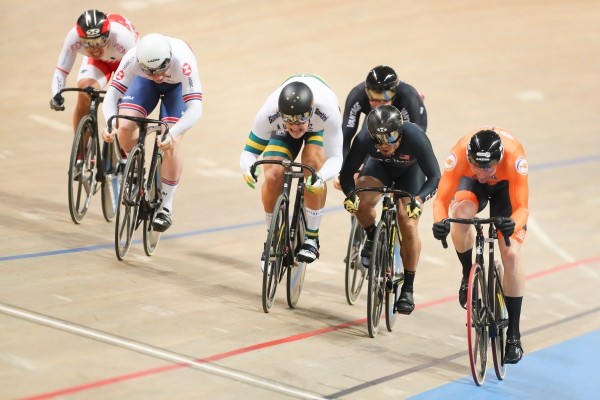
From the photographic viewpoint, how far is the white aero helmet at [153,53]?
5.96m

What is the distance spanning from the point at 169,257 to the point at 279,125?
134 centimetres

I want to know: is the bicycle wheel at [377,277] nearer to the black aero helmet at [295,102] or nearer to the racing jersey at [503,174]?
the racing jersey at [503,174]

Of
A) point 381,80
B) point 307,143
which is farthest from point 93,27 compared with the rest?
point 381,80

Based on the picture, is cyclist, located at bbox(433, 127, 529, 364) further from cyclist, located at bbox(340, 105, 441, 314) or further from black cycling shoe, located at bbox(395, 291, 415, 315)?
black cycling shoe, located at bbox(395, 291, 415, 315)

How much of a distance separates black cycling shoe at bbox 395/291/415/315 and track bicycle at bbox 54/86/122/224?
7.15 feet

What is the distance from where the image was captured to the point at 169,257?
6.52 metres

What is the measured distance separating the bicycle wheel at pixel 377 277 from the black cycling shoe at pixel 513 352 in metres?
0.70

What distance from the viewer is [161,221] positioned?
625 cm

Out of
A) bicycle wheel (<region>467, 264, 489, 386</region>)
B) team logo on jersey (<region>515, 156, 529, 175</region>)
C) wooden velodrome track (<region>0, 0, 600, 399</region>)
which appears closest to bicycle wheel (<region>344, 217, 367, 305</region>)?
wooden velodrome track (<region>0, 0, 600, 399</region>)

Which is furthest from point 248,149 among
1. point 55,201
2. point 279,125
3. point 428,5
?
point 428,5

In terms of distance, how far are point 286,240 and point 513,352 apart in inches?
51.0

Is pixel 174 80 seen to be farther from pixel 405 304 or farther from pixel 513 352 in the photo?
pixel 513 352

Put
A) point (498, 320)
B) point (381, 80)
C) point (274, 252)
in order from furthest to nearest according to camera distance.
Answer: point (381, 80), point (274, 252), point (498, 320)

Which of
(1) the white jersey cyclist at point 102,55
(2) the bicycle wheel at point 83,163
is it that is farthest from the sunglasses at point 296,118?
(1) the white jersey cyclist at point 102,55
